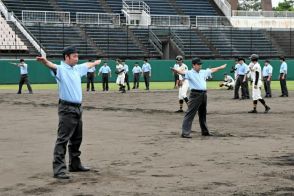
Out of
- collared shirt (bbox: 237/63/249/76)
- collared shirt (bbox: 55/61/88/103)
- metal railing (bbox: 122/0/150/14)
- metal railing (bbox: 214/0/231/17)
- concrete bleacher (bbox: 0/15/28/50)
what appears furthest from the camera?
metal railing (bbox: 214/0/231/17)

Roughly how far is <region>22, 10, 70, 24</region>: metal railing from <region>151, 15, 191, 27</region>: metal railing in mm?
8285

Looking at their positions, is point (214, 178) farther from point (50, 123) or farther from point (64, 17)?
point (64, 17)

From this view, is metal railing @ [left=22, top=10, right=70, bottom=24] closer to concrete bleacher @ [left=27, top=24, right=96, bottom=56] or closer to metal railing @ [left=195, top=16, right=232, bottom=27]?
concrete bleacher @ [left=27, top=24, right=96, bottom=56]

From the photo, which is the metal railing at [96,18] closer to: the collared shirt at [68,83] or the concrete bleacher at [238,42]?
the concrete bleacher at [238,42]

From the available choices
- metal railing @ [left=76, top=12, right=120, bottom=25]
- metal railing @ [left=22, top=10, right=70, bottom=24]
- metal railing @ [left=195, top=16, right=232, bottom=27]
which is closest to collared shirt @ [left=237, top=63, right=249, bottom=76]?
metal railing @ [left=22, top=10, right=70, bottom=24]

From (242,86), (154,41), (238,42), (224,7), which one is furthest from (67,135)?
(224,7)

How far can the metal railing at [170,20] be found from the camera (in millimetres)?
57844

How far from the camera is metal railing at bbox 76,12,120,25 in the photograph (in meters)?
54.9

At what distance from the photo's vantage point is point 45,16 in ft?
173

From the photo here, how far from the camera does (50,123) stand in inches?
691

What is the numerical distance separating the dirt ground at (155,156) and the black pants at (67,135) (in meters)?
0.26

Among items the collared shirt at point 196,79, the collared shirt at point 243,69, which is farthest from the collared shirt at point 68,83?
the collared shirt at point 243,69

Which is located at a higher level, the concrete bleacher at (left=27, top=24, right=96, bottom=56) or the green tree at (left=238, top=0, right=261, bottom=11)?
the green tree at (left=238, top=0, right=261, bottom=11)

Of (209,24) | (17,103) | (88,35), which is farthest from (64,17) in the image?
(17,103)
